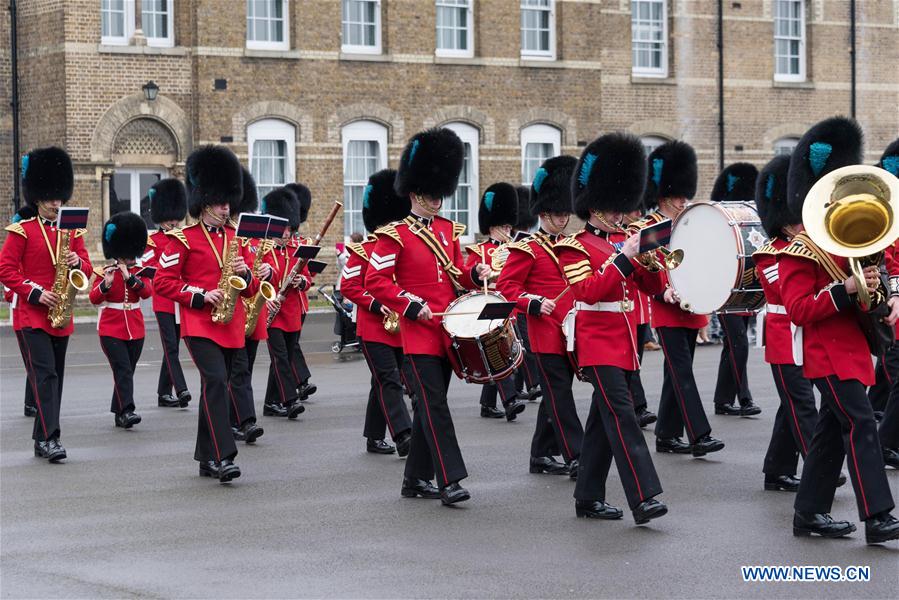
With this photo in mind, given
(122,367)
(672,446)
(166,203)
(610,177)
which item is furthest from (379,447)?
(166,203)

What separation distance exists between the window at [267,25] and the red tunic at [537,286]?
19.1 m

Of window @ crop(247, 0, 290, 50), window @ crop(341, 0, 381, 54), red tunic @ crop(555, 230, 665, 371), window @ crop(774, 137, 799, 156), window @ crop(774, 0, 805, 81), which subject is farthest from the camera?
window @ crop(774, 137, 799, 156)

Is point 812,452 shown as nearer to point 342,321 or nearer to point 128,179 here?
point 342,321

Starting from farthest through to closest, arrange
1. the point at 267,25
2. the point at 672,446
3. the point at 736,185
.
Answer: the point at 267,25, the point at 736,185, the point at 672,446

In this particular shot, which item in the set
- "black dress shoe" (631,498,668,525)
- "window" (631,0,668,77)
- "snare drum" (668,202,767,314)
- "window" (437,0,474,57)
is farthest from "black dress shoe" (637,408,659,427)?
"window" (631,0,668,77)

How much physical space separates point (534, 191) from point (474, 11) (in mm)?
20072

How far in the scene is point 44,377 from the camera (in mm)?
10977

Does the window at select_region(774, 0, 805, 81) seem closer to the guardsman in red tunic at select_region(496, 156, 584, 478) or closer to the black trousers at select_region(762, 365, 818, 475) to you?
the guardsman in red tunic at select_region(496, 156, 584, 478)

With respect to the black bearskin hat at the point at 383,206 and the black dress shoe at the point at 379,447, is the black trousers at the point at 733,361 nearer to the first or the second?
the black bearskin hat at the point at 383,206

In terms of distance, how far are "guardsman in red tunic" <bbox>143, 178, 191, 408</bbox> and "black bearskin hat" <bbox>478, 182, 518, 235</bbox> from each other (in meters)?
2.90

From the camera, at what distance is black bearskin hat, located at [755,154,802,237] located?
9.06m

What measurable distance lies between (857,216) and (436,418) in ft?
9.20

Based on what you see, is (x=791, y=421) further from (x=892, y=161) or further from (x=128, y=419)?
(x=128, y=419)

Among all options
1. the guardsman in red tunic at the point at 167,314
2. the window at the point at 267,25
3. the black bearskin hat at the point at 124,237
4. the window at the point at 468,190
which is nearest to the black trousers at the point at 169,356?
the guardsman in red tunic at the point at 167,314
